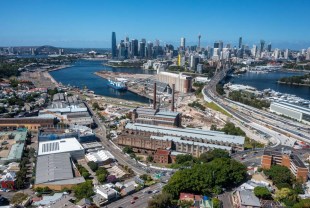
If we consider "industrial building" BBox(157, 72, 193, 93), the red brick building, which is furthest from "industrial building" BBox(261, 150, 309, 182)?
"industrial building" BBox(157, 72, 193, 93)

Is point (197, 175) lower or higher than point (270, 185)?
higher

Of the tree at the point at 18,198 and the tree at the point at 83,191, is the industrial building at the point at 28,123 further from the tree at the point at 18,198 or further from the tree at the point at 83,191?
the tree at the point at 83,191

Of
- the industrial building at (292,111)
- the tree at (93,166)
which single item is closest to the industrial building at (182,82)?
the industrial building at (292,111)

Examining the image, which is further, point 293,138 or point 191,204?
point 293,138

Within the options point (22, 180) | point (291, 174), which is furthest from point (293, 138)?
point (22, 180)

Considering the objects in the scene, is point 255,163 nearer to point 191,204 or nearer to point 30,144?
point 191,204

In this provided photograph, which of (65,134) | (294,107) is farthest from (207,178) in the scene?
(294,107)

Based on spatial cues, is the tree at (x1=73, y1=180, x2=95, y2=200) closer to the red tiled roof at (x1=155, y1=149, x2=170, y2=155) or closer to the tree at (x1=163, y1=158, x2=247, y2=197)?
the tree at (x1=163, y1=158, x2=247, y2=197)
